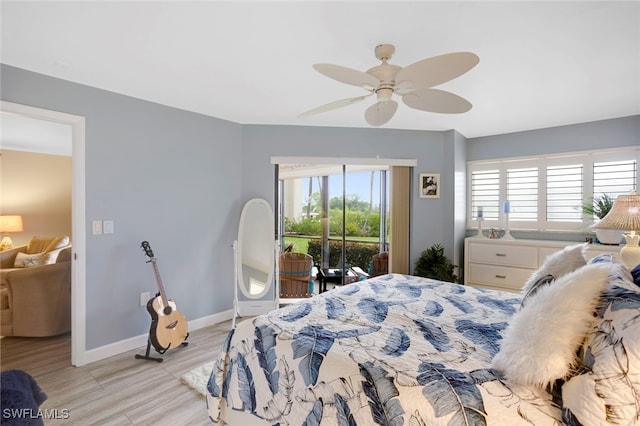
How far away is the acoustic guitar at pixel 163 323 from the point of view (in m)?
2.64

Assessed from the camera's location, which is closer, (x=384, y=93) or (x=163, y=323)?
(x=384, y=93)

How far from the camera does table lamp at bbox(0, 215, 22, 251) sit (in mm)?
4596

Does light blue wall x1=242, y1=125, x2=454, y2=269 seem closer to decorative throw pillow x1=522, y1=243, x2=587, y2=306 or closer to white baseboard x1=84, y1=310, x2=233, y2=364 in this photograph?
white baseboard x1=84, y1=310, x2=233, y2=364

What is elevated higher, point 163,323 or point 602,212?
point 602,212

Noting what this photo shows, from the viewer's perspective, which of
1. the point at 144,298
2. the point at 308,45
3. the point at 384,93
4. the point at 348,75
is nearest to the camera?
the point at 348,75

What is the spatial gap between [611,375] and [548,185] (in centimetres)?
368

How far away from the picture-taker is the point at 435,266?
3.81 m

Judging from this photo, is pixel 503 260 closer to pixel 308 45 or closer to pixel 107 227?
pixel 308 45

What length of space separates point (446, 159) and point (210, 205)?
10.0 feet

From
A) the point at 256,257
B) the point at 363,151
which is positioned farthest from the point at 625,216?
the point at 256,257

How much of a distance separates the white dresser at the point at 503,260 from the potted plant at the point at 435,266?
28cm

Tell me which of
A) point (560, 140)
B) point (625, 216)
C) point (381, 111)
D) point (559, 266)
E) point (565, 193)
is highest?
point (560, 140)

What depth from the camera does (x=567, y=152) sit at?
3.74 metres

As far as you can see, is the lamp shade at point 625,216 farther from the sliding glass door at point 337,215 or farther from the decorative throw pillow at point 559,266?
the sliding glass door at point 337,215
